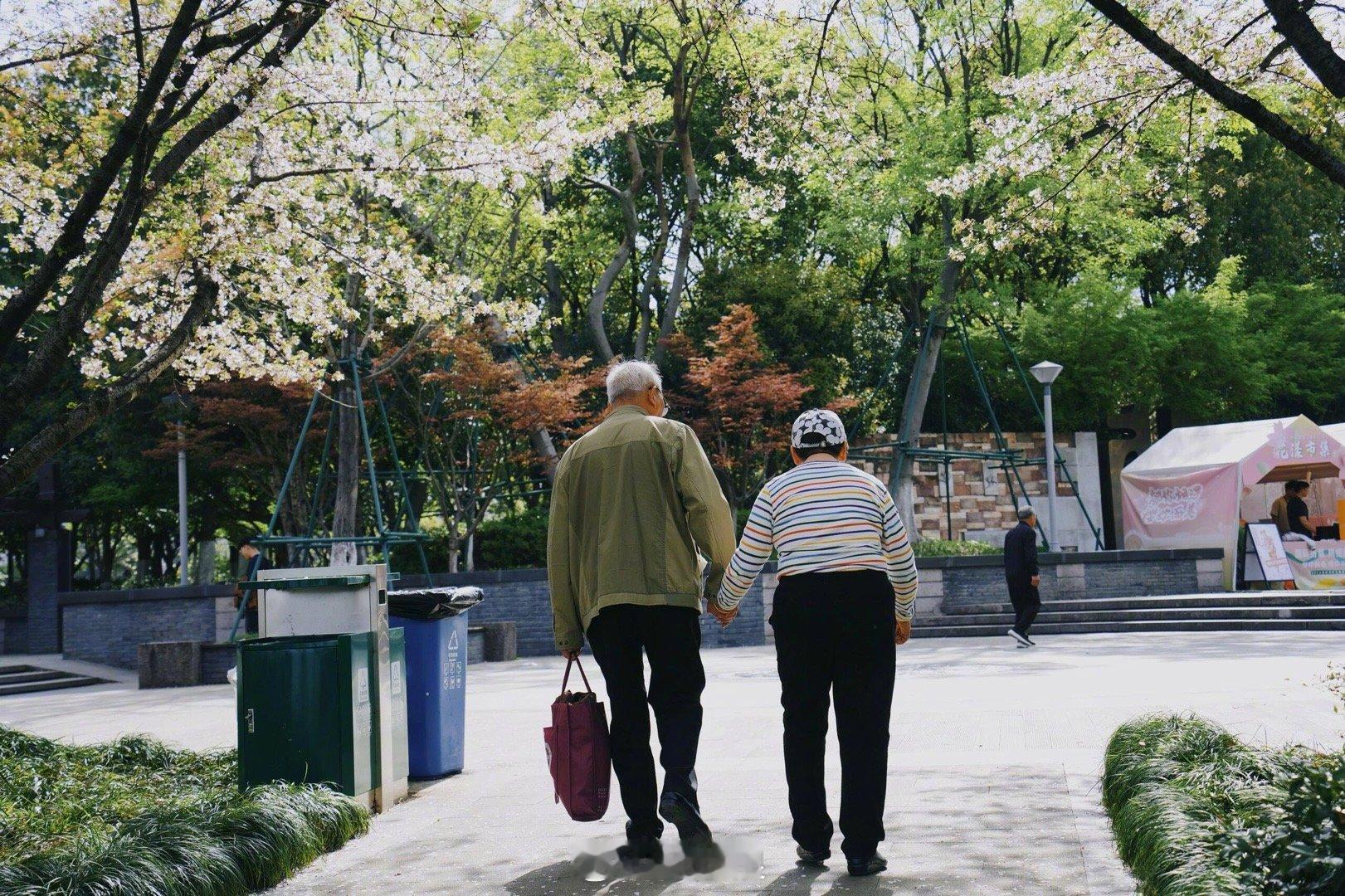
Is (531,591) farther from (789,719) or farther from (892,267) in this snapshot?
(789,719)

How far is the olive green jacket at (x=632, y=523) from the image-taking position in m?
5.05

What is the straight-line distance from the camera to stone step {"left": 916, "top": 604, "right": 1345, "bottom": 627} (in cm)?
1808

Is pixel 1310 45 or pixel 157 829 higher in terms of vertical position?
pixel 1310 45

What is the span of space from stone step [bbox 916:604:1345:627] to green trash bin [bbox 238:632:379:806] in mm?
15021

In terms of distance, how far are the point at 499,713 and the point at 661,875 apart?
6.40 metres

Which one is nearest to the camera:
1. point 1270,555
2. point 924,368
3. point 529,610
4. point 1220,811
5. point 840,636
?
point 1220,811

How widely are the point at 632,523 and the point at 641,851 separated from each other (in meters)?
1.23

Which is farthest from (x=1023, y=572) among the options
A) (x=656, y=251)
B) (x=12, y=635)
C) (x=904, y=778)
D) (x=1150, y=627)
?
(x=12, y=635)

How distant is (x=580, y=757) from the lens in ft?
16.7

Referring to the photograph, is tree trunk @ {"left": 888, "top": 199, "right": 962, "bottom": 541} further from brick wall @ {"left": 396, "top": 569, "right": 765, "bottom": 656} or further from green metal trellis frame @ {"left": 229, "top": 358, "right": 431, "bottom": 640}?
green metal trellis frame @ {"left": 229, "top": 358, "right": 431, "bottom": 640}

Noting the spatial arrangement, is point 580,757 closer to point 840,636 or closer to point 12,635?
point 840,636

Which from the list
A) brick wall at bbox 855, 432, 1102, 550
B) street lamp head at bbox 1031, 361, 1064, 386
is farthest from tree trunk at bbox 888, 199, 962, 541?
street lamp head at bbox 1031, 361, 1064, 386

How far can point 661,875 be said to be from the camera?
488 cm

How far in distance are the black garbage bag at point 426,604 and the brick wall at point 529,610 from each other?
37.4ft
